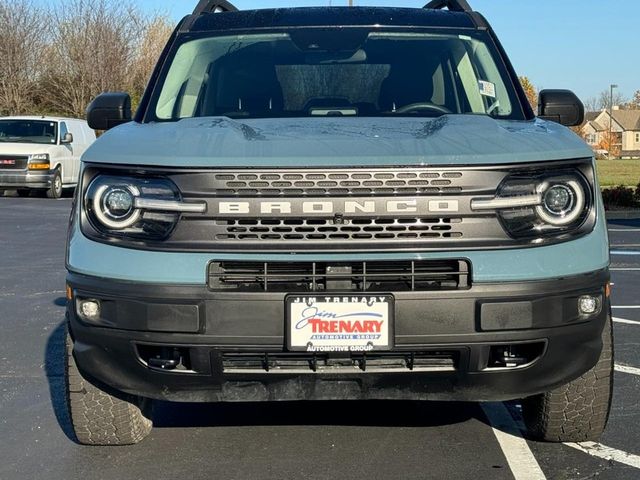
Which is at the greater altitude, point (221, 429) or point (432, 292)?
point (432, 292)

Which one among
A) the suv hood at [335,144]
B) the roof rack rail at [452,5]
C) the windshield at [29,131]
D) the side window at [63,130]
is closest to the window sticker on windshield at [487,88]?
the roof rack rail at [452,5]

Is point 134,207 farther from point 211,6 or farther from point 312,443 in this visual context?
point 211,6

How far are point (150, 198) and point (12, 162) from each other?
19.7 metres

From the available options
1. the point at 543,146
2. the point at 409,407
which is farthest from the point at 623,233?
the point at 543,146

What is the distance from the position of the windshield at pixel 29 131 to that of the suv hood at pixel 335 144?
64.8 feet

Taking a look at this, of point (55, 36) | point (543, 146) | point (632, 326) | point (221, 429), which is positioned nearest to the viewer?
point (543, 146)

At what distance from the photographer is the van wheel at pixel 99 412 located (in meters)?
4.07

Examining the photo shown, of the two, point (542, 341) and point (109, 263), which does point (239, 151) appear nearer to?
point (109, 263)

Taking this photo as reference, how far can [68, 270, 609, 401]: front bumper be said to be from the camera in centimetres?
352

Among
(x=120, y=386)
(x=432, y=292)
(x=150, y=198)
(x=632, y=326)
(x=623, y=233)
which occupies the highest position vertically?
(x=150, y=198)

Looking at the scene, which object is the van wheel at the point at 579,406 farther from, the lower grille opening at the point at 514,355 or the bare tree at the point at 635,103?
the bare tree at the point at 635,103

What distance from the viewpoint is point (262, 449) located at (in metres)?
4.34

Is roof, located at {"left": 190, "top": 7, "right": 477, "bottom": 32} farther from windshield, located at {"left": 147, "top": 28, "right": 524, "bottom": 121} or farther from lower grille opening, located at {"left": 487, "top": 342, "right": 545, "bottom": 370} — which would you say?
lower grille opening, located at {"left": 487, "top": 342, "right": 545, "bottom": 370}

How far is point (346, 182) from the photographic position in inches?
141
